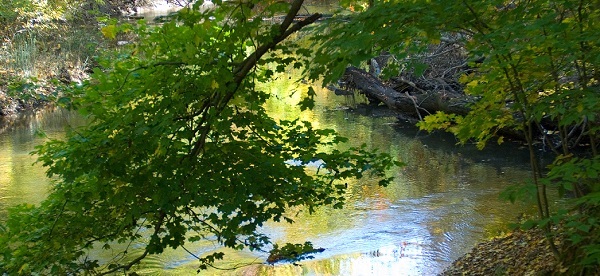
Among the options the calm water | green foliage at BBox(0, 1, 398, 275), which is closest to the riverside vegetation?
green foliage at BBox(0, 1, 398, 275)

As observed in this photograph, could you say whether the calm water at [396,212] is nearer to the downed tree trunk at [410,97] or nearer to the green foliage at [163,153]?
the green foliage at [163,153]

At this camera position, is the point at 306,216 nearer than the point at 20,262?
No

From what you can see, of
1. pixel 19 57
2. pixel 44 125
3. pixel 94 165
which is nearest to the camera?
pixel 94 165

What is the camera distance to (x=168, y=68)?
15.9 ft

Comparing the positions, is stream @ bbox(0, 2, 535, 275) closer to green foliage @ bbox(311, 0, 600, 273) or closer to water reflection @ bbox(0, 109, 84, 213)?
water reflection @ bbox(0, 109, 84, 213)

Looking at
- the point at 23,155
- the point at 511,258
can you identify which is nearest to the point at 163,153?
the point at 511,258

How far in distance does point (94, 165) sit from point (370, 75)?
13361 millimetres

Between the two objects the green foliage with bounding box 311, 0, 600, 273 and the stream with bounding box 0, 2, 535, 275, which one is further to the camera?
the stream with bounding box 0, 2, 535, 275

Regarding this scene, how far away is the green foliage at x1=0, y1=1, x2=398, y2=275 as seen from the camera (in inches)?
184

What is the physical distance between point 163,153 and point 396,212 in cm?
560

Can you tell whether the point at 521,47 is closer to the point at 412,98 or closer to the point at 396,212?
the point at 396,212

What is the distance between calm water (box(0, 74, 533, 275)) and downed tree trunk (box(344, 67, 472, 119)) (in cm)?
63

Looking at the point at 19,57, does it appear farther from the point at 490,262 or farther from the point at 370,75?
the point at 490,262

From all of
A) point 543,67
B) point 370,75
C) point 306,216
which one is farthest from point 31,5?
point 543,67
